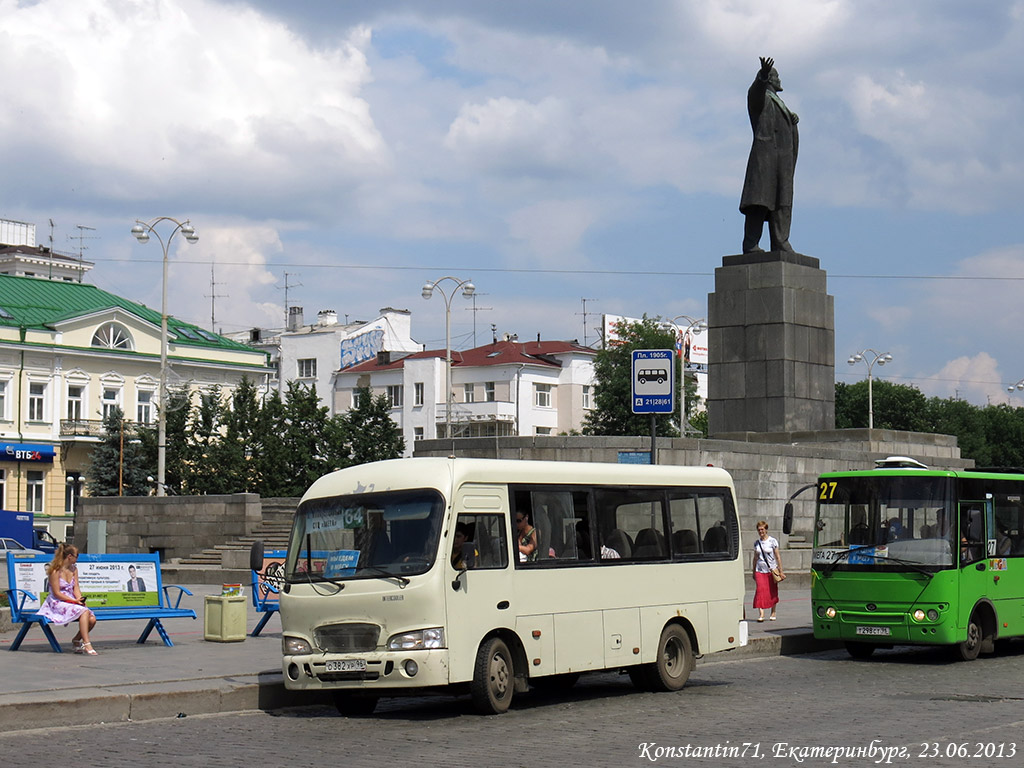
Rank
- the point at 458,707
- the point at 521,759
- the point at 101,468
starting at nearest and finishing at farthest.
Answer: the point at 521,759, the point at 458,707, the point at 101,468

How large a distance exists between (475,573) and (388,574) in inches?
29.8

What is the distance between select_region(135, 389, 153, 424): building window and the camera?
247 feet

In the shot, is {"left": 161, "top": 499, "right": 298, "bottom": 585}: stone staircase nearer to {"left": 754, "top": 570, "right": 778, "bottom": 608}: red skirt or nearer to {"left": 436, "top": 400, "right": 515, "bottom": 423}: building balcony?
{"left": 754, "top": 570, "right": 778, "bottom": 608}: red skirt

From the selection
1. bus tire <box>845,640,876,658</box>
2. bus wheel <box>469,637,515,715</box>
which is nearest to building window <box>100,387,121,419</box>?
bus tire <box>845,640,876,658</box>

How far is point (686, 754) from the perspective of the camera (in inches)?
400

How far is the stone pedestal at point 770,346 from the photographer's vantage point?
31234 mm

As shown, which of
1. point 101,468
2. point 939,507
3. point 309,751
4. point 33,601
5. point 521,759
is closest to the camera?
point 521,759

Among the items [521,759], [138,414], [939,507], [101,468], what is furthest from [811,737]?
[138,414]

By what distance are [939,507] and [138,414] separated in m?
62.4

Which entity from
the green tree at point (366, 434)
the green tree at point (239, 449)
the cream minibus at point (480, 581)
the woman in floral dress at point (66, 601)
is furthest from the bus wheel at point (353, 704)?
the green tree at point (366, 434)

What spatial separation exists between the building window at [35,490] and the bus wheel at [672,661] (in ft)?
195

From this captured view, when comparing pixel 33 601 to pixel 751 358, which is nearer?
pixel 33 601

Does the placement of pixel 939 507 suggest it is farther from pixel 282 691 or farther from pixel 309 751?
pixel 309 751

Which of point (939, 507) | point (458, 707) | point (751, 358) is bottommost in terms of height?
point (458, 707)
